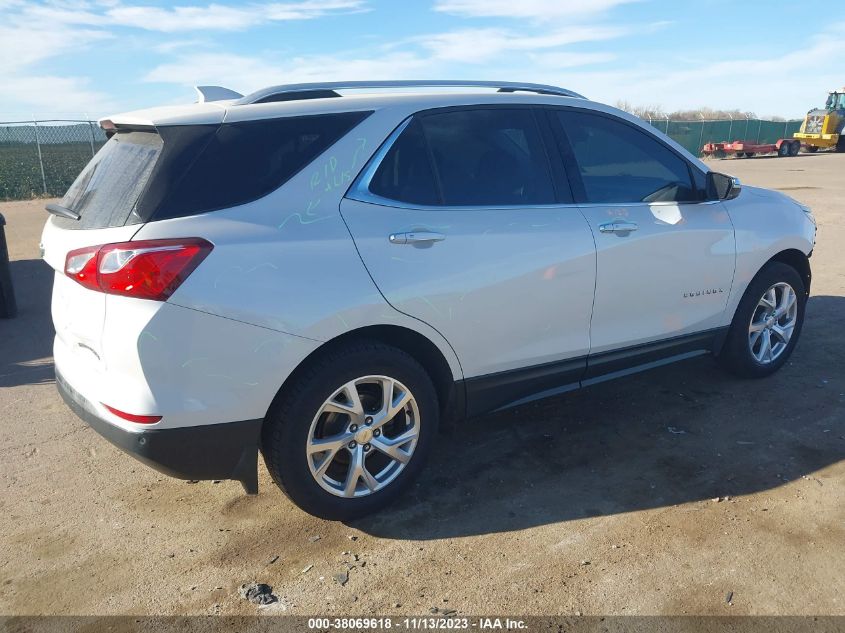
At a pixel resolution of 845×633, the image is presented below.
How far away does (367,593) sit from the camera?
2.82 metres

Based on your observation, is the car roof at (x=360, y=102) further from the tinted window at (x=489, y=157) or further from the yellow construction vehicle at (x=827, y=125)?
the yellow construction vehicle at (x=827, y=125)

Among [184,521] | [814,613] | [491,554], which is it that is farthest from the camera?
[184,521]

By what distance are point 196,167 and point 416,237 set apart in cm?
98

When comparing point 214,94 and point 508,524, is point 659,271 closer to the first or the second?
point 508,524

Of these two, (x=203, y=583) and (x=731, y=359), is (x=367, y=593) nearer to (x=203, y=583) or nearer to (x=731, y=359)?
(x=203, y=583)

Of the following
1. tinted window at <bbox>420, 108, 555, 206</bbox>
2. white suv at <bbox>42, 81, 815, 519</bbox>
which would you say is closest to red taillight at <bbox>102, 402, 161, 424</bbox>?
white suv at <bbox>42, 81, 815, 519</bbox>

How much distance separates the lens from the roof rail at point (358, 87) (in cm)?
326

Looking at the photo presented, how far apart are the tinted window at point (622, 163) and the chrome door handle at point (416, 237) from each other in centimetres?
109

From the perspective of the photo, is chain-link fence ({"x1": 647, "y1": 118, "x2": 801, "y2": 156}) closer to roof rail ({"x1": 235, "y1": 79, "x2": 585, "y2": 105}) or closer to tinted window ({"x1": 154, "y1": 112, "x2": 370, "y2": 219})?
roof rail ({"x1": 235, "y1": 79, "x2": 585, "y2": 105})

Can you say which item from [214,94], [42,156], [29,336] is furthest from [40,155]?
[214,94]

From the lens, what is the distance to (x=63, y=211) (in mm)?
3139

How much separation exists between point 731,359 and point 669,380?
45 cm

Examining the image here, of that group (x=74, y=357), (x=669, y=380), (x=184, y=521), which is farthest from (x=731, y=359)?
(x=74, y=357)

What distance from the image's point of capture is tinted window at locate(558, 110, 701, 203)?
391 cm
